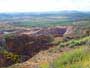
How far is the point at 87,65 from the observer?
7.75 metres

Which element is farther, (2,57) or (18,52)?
(18,52)

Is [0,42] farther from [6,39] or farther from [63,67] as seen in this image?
[63,67]

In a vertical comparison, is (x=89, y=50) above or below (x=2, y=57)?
above

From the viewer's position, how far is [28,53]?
3438 cm

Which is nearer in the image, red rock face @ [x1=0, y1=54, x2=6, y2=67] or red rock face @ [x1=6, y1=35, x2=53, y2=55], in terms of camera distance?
red rock face @ [x1=0, y1=54, x2=6, y2=67]

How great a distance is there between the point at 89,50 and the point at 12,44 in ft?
91.3

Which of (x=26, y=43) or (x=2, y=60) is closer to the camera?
(x=2, y=60)

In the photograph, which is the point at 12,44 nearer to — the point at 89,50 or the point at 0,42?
the point at 0,42

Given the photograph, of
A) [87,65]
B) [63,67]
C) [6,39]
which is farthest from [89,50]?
[6,39]

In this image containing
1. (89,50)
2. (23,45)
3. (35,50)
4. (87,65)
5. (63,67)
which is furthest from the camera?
(23,45)

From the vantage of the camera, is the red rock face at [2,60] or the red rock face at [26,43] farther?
the red rock face at [26,43]

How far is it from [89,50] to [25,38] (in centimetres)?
2887

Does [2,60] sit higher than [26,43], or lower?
lower

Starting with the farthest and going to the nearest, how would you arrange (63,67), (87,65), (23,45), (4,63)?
(23,45) < (4,63) < (63,67) < (87,65)
